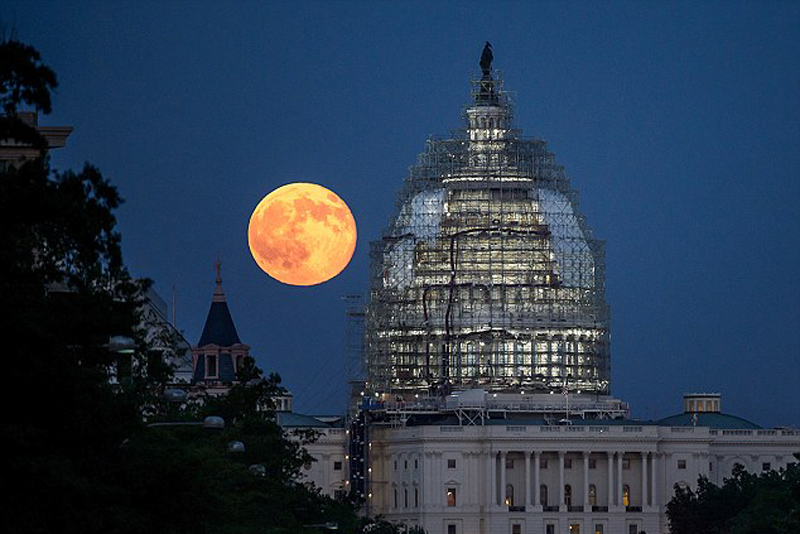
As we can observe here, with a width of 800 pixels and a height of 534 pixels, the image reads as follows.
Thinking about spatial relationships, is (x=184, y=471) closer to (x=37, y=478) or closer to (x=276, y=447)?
(x=37, y=478)

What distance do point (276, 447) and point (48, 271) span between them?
261ft

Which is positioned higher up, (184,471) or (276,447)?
(276,447)

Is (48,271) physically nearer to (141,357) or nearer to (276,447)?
(141,357)

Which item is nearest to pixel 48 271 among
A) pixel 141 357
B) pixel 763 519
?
pixel 141 357

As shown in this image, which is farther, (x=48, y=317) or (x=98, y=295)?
(x=98, y=295)

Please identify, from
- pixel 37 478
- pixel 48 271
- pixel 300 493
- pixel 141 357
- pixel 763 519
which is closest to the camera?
pixel 37 478

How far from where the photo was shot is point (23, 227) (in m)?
82.3

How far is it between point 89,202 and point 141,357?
4279 centimetres

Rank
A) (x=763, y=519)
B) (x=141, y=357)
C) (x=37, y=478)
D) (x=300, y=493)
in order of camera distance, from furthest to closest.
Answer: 1. (x=763, y=519)
2. (x=300, y=493)
3. (x=141, y=357)
4. (x=37, y=478)

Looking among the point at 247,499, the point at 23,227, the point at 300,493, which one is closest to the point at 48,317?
the point at 23,227

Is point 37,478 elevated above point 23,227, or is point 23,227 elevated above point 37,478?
point 23,227

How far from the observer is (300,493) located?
176 metres

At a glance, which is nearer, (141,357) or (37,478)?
(37,478)

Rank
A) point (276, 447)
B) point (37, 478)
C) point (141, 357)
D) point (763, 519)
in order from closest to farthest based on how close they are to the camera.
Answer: point (37, 478) → point (141, 357) → point (276, 447) → point (763, 519)
